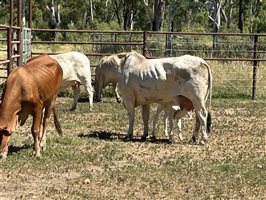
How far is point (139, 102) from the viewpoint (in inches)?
409

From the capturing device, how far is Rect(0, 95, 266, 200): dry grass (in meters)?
6.75

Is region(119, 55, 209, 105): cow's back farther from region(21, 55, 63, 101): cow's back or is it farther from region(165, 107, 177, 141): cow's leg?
region(21, 55, 63, 101): cow's back

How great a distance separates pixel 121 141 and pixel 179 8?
175ft

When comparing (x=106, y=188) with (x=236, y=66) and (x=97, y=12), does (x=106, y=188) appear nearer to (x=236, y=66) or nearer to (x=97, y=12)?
(x=236, y=66)

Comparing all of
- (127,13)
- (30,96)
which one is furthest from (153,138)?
(127,13)

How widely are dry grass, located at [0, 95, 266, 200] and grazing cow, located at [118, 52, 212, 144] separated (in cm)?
60

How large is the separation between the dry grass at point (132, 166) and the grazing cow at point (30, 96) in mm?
368

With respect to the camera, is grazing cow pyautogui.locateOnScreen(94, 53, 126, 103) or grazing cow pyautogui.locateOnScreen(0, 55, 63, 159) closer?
grazing cow pyautogui.locateOnScreen(0, 55, 63, 159)

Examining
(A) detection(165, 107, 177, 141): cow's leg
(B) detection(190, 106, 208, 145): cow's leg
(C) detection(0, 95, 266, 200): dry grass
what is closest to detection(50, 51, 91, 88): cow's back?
(C) detection(0, 95, 266, 200): dry grass

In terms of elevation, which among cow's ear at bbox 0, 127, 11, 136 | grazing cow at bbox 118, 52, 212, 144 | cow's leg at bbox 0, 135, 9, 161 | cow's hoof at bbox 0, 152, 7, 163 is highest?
grazing cow at bbox 118, 52, 212, 144

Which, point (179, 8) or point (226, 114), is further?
point (179, 8)

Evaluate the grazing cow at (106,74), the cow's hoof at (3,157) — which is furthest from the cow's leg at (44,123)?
the grazing cow at (106,74)

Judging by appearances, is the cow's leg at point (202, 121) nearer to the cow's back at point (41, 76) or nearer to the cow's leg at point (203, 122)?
the cow's leg at point (203, 122)

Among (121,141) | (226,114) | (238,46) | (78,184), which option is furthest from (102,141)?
(238,46)
